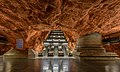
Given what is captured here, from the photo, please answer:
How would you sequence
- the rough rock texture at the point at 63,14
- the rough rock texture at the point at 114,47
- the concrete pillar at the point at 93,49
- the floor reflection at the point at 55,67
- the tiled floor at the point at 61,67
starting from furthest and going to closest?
the rough rock texture at the point at 114,47 < the concrete pillar at the point at 93,49 < the rough rock texture at the point at 63,14 < the tiled floor at the point at 61,67 < the floor reflection at the point at 55,67

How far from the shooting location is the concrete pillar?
12.5 m

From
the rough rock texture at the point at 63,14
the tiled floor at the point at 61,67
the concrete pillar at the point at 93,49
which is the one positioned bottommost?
the tiled floor at the point at 61,67

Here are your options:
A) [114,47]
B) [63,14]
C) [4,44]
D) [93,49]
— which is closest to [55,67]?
[63,14]

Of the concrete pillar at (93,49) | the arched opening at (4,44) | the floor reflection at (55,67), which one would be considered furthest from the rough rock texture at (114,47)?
the floor reflection at (55,67)

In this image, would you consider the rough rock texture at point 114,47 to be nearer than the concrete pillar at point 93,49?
No

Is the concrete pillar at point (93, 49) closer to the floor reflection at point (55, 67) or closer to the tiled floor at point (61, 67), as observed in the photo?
the tiled floor at point (61, 67)

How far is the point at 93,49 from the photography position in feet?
43.4

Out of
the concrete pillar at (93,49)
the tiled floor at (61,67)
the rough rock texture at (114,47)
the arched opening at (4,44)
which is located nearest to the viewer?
the tiled floor at (61,67)

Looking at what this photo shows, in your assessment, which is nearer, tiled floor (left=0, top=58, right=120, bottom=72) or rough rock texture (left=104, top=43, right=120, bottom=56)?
tiled floor (left=0, top=58, right=120, bottom=72)

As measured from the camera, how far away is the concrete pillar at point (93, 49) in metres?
12.5

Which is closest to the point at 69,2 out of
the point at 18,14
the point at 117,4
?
the point at 117,4

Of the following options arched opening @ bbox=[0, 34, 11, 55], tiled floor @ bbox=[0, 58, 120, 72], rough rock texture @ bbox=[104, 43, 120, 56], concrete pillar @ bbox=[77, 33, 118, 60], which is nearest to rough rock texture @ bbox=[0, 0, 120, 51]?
concrete pillar @ bbox=[77, 33, 118, 60]

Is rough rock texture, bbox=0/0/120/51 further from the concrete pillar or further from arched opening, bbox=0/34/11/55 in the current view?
arched opening, bbox=0/34/11/55

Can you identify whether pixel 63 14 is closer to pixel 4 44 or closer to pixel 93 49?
pixel 93 49
